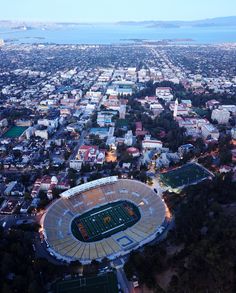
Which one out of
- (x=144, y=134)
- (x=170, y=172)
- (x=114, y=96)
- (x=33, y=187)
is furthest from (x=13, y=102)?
(x=170, y=172)

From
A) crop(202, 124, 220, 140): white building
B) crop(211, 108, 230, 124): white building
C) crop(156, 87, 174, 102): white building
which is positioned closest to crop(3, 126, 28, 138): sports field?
crop(202, 124, 220, 140): white building

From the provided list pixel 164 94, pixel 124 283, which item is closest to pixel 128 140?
pixel 124 283

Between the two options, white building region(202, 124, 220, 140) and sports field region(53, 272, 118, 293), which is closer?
sports field region(53, 272, 118, 293)

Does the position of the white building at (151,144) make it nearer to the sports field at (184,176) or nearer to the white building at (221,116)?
the sports field at (184,176)

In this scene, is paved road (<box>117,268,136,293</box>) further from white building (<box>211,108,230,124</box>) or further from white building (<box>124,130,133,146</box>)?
white building (<box>211,108,230,124</box>)

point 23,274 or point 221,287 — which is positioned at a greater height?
point 221,287

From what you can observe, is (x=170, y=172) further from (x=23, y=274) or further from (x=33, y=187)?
(x=23, y=274)
